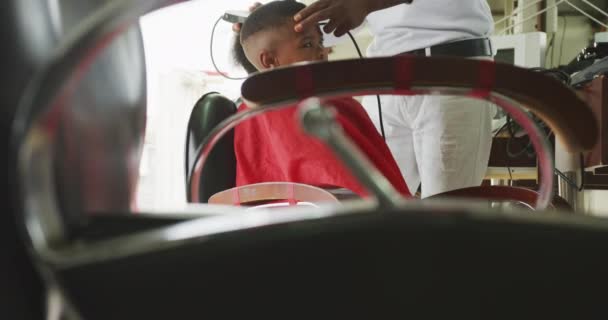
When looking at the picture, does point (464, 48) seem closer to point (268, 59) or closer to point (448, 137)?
point (448, 137)

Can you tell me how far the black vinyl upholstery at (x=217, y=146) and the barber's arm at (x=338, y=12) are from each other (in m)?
0.52

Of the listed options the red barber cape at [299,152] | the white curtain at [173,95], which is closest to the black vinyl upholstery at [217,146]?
the red barber cape at [299,152]

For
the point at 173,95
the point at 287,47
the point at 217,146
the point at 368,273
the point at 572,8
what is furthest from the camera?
the point at 173,95

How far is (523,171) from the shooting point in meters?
1.90

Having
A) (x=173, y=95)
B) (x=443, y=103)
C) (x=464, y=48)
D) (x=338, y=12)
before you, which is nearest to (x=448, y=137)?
(x=443, y=103)

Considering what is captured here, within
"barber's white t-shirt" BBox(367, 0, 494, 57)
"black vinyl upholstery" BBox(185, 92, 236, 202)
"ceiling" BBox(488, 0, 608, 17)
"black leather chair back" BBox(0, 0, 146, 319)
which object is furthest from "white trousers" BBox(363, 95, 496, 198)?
"ceiling" BBox(488, 0, 608, 17)

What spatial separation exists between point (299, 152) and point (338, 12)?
1.62ft

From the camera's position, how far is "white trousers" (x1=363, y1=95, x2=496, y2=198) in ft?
4.26

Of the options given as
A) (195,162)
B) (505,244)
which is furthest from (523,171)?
(505,244)

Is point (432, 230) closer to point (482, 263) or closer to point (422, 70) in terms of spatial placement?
point (482, 263)

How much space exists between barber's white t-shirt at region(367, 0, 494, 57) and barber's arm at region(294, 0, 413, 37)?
25.1 inches

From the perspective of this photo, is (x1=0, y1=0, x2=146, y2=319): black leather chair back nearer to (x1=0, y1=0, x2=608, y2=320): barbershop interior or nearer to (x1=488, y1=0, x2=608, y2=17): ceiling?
(x1=0, y1=0, x2=608, y2=320): barbershop interior

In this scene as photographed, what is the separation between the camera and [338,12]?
67cm

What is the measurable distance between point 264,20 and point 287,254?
3.83ft
